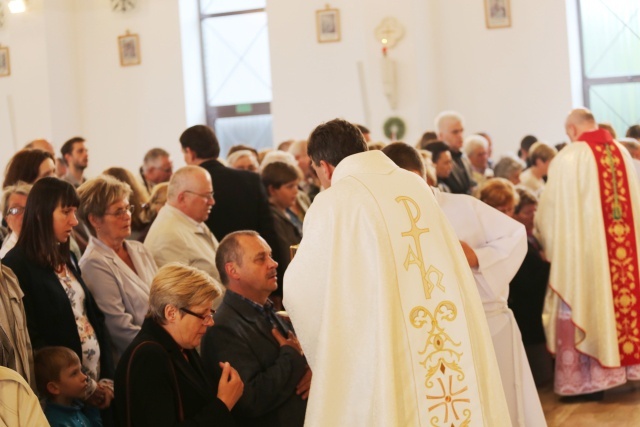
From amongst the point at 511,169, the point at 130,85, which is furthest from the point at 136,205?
the point at 130,85

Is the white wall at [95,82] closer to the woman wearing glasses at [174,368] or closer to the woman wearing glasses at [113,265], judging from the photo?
the woman wearing glasses at [113,265]

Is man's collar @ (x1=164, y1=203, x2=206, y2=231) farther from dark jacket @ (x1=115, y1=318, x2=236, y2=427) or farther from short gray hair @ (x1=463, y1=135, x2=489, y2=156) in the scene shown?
short gray hair @ (x1=463, y1=135, x2=489, y2=156)

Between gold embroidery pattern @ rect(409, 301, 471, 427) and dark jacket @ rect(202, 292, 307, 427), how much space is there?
2.38ft

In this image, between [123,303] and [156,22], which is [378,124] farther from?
[123,303]

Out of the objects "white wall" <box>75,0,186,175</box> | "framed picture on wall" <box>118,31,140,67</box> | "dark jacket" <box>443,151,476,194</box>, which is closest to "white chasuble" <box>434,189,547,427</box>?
"dark jacket" <box>443,151,476,194</box>

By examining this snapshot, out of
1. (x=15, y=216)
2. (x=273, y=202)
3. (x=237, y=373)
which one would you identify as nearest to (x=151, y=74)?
(x=273, y=202)

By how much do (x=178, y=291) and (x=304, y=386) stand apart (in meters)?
0.83

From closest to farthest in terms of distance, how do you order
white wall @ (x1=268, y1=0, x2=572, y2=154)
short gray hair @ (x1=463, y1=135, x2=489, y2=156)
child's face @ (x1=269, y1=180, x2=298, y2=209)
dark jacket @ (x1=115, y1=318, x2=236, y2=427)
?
dark jacket @ (x1=115, y1=318, x2=236, y2=427) → child's face @ (x1=269, y1=180, x2=298, y2=209) → short gray hair @ (x1=463, y1=135, x2=489, y2=156) → white wall @ (x1=268, y1=0, x2=572, y2=154)

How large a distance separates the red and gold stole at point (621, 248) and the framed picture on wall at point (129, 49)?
34.0ft

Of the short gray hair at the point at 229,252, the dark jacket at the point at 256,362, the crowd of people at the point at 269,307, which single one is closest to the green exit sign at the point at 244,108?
the crowd of people at the point at 269,307

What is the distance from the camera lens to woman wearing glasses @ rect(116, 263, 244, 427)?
4.05 meters

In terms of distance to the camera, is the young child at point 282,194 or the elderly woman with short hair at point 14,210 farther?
the young child at point 282,194

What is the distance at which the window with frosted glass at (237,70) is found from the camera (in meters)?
16.8

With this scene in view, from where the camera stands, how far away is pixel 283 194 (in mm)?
7395
